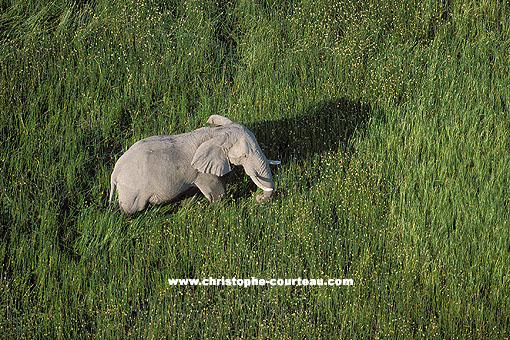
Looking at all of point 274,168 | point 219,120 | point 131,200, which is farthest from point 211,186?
point 274,168

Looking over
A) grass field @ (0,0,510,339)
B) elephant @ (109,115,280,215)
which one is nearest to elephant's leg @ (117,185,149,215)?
elephant @ (109,115,280,215)

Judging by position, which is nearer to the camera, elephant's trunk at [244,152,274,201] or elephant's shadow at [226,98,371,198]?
elephant's trunk at [244,152,274,201]

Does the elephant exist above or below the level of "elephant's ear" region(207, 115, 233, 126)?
below

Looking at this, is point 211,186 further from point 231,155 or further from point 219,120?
point 219,120

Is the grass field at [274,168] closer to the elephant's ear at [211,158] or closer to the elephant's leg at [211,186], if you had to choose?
the elephant's leg at [211,186]

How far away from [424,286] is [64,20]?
494cm

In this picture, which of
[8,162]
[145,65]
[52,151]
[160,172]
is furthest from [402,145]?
[8,162]

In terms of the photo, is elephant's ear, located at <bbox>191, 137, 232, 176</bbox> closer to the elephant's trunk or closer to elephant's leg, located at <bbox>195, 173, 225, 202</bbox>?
elephant's leg, located at <bbox>195, 173, 225, 202</bbox>

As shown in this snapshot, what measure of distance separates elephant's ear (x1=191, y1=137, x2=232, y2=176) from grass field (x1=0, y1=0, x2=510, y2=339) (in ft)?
1.32

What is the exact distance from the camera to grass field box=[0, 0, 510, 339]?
561cm

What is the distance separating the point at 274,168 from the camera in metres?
6.61

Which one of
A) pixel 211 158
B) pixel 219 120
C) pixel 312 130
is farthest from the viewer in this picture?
pixel 312 130

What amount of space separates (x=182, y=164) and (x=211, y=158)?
0.26 m

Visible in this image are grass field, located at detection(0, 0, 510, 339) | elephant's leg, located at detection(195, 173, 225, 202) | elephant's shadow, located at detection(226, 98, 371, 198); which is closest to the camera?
grass field, located at detection(0, 0, 510, 339)
